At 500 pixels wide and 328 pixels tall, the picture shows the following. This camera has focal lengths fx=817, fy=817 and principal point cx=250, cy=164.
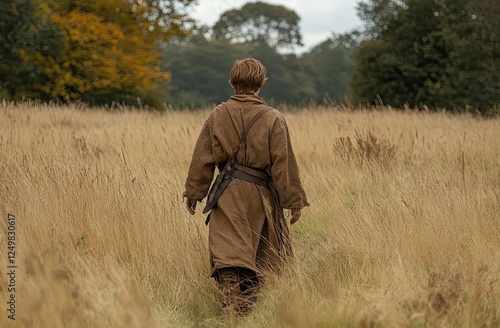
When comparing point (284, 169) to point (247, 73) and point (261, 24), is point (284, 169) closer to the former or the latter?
point (247, 73)

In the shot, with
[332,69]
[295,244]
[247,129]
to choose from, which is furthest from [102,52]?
[332,69]

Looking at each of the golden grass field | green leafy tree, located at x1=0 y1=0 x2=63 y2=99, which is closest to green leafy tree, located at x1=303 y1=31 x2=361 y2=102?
green leafy tree, located at x1=0 y1=0 x2=63 y2=99

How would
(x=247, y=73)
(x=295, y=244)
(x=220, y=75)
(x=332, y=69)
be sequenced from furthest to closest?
(x=332, y=69) → (x=220, y=75) → (x=295, y=244) → (x=247, y=73)

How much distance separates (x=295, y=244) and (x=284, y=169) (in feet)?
5.51

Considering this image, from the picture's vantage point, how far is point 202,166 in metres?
4.88

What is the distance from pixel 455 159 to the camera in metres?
9.66

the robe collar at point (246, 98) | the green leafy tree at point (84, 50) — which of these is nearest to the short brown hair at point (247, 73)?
the robe collar at point (246, 98)

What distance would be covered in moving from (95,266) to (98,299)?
104 centimetres

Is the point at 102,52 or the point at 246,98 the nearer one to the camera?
the point at 246,98

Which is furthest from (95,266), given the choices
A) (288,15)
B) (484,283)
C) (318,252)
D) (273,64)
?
(288,15)

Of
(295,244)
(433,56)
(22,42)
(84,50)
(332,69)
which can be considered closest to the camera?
(295,244)

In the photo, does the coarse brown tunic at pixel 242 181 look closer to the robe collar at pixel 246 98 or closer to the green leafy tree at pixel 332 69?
the robe collar at pixel 246 98

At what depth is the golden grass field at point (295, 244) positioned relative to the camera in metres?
3.82

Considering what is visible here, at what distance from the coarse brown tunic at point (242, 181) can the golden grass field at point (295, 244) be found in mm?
312
